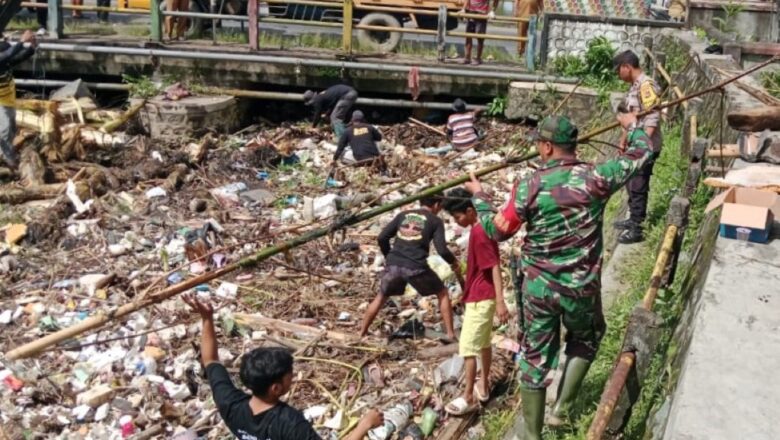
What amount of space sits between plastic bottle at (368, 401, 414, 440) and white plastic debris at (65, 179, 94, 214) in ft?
17.3

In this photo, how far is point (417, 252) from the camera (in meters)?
7.16

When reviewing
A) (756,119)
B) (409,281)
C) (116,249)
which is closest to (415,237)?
(409,281)

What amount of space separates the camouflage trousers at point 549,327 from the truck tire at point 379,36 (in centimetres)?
1096

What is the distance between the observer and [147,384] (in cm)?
698

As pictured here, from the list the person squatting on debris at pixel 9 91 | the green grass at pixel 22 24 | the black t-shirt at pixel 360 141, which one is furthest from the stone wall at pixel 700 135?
the green grass at pixel 22 24

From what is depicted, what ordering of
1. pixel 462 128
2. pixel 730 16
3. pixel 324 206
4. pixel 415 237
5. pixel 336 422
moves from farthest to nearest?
pixel 730 16 < pixel 462 128 < pixel 324 206 < pixel 415 237 < pixel 336 422

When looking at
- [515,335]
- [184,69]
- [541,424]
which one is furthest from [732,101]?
[184,69]

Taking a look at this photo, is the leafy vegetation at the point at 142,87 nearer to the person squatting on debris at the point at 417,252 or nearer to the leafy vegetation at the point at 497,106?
the leafy vegetation at the point at 497,106

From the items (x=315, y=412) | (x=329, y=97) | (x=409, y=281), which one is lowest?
(x=315, y=412)

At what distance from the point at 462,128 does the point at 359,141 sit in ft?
4.87

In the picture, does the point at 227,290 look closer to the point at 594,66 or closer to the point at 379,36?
the point at 594,66

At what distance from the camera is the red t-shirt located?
19.7ft

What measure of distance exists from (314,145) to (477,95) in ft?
8.37

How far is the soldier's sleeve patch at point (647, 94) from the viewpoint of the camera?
7.29 metres
